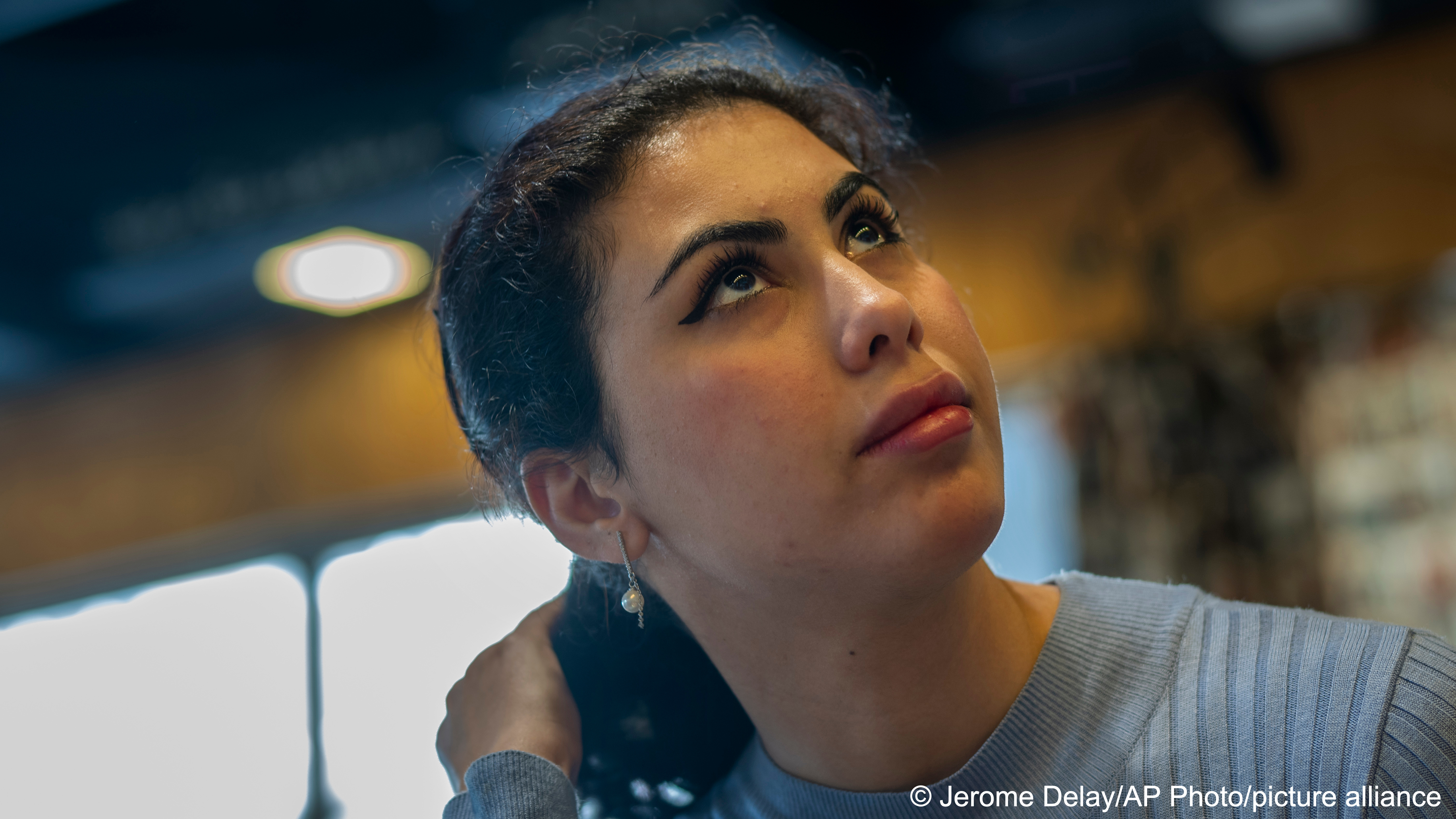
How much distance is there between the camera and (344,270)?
350cm

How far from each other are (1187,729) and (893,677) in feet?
0.89

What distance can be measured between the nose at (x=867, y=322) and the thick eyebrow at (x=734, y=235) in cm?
7

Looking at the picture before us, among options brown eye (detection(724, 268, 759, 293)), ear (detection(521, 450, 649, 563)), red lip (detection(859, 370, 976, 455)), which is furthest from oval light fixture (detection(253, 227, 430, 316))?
red lip (detection(859, 370, 976, 455))

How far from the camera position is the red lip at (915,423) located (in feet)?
3.07

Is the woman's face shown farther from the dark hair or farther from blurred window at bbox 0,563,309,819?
blurred window at bbox 0,563,309,819

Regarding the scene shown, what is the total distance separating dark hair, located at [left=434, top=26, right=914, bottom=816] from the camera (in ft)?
3.76

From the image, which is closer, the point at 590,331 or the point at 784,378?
the point at 784,378

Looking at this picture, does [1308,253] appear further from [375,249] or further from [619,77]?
[375,249]

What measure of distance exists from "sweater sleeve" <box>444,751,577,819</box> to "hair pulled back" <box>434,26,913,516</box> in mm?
290

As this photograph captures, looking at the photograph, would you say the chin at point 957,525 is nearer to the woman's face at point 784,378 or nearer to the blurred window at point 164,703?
the woman's face at point 784,378

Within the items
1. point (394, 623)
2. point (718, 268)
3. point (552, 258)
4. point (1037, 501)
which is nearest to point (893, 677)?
point (718, 268)

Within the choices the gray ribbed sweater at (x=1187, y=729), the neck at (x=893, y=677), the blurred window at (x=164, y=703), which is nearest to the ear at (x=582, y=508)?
the neck at (x=893, y=677)

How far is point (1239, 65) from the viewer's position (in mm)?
2902

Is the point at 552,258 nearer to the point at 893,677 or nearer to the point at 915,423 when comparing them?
the point at 915,423
